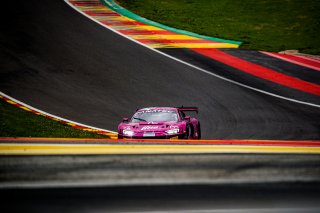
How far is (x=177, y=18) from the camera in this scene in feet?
98.0

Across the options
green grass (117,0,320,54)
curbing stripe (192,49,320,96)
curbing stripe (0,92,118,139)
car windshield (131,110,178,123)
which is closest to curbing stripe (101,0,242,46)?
green grass (117,0,320,54)

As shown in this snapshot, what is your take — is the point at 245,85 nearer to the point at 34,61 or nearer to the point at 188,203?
the point at 34,61

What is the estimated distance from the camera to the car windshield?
12852 mm

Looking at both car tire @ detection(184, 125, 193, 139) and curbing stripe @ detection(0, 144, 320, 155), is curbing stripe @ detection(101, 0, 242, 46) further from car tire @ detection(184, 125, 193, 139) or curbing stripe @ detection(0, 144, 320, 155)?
curbing stripe @ detection(0, 144, 320, 155)

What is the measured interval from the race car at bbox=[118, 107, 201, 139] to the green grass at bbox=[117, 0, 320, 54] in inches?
543

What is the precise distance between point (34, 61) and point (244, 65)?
9.04 m

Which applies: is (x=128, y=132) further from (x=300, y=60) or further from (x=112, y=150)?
(x=300, y=60)

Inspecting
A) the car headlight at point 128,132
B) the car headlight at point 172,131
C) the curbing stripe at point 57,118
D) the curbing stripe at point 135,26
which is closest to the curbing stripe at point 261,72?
the curbing stripe at point 135,26

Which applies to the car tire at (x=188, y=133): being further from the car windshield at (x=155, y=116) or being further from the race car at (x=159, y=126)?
the car windshield at (x=155, y=116)

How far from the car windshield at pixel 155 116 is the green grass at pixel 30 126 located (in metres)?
1.32

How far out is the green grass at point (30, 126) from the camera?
41.5 feet

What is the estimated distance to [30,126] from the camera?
13.4 meters

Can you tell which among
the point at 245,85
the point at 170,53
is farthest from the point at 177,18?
the point at 245,85

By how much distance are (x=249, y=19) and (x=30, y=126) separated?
1939 cm
